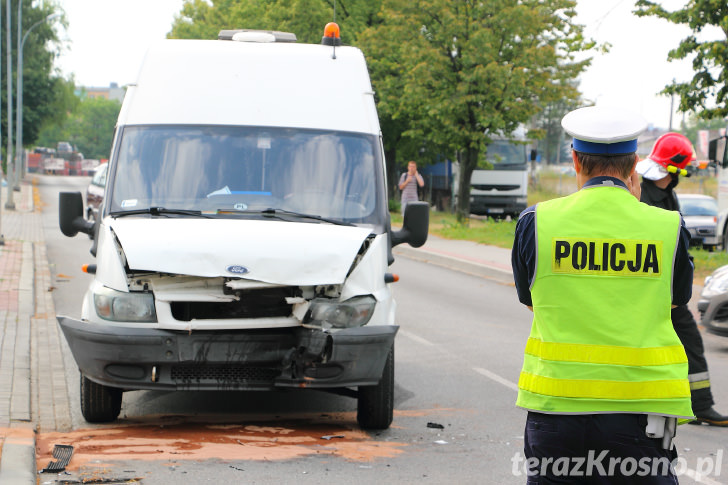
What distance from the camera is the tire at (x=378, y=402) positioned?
6.47 metres

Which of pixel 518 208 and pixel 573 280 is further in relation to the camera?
pixel 518 208

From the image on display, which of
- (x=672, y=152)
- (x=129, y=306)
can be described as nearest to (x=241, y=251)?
(x=129, y=306)

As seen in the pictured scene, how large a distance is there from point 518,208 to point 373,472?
31341mm

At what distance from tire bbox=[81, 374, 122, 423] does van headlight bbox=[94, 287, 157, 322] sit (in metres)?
0.66

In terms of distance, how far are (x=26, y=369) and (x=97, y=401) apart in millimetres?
1830

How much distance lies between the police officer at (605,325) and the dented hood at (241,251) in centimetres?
300

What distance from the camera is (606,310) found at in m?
2.92

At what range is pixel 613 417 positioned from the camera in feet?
9.52

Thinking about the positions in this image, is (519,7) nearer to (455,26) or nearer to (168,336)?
(455,26)

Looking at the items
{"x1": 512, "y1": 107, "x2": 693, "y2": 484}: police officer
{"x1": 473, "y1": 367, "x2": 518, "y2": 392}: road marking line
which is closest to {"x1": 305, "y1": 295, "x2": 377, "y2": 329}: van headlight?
{"x1": 473, "y1": 367, "x2": 518, "y2": 392}: road marking line

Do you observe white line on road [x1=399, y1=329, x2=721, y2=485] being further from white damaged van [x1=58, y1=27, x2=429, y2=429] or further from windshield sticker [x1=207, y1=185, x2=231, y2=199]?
windshield sticker [x1=207, y1=185, x2=231, y2=199]

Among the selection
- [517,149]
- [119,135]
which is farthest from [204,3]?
[119,135]

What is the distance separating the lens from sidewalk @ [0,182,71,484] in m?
5.56

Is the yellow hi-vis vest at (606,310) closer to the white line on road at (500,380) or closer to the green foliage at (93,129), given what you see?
the white line on road at (500,380)
